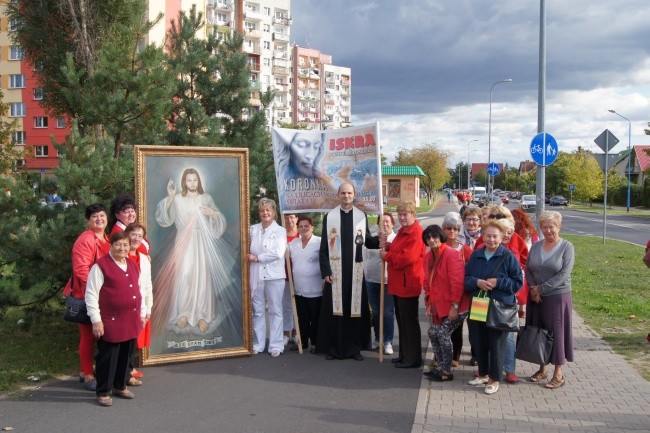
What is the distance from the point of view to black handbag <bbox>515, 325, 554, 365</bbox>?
6.64 meters

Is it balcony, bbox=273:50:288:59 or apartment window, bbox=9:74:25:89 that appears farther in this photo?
balcony, bbox=273:50:288:59

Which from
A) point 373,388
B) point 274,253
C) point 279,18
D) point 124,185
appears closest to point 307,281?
point 274,253

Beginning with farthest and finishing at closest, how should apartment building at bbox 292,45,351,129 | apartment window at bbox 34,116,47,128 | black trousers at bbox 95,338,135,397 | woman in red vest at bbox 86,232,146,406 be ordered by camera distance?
1. apartment building at bbox 292,45,351,129
2. apartment window at bbox 34,116,47,128
3. black trousers at bbox 95,338,135,397
4. woman in red vest at bbox 86,232,146,406

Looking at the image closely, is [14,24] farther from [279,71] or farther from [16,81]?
[279,71]

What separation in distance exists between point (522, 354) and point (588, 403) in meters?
0.80

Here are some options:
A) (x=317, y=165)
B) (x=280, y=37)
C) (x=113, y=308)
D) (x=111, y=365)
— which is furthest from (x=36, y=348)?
(x=280, y=37)

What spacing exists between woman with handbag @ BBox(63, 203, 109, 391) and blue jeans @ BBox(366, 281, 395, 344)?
3.37 m

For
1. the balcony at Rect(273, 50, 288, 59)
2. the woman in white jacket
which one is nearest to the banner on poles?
the woman in white jacket

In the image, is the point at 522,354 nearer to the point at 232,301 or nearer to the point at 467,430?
the point at 467,430

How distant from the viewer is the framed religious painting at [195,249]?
7414mm

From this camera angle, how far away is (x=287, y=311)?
28.3 ft

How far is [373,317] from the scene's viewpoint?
8453 mm

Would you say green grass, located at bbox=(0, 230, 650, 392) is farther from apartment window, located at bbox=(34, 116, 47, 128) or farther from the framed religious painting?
apartment window, located at bbox=(34, 116, 47, 128)

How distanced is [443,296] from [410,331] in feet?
2.62
